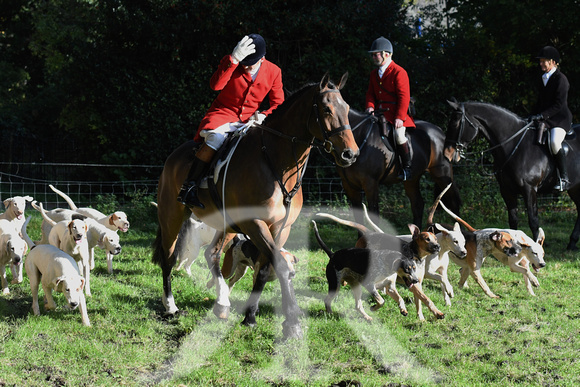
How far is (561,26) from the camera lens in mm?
13273

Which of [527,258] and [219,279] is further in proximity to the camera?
[527,258]

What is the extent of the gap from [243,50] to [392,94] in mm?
3956

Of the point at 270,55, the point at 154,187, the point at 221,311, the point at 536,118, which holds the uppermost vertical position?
the point at 270,55

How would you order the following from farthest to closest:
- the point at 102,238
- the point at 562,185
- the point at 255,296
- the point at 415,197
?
the point at 415,197 → the point at 562,185 → the point at 102,238 → the point at 255,296

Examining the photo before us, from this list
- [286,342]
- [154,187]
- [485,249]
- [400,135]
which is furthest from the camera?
[154,187]

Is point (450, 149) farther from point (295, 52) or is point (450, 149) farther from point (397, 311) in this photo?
point (295, 52)

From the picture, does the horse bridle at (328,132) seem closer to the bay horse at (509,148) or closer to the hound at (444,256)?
the hound at (444,256)

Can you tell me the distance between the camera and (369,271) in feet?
19.7

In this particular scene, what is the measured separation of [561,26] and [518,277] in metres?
7.44

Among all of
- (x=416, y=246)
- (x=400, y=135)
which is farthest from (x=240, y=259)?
(x=400, y=135)

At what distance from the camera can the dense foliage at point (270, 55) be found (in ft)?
44.1

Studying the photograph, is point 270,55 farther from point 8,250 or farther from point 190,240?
point 8,250

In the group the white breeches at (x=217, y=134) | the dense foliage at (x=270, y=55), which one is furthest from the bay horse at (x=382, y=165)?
the dense foliage at (x=270, y=55)

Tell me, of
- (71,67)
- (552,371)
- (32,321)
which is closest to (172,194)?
(32,321)
